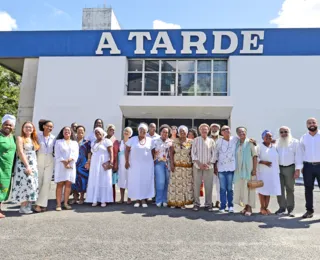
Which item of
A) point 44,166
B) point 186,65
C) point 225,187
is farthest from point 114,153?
point 186,65

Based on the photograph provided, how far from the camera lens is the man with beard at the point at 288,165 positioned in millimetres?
5230

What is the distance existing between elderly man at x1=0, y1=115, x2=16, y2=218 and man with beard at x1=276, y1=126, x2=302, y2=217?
4866 mm

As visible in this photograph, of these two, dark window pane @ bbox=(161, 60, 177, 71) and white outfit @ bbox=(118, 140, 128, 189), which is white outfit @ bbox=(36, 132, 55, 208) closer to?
white outfit @ bbox=(118, 140, 128, 189)

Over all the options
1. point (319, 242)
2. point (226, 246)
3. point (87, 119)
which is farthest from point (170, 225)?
point (87, 119)

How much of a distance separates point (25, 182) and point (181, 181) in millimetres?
2818

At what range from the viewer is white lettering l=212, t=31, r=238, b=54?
13164 millimetres

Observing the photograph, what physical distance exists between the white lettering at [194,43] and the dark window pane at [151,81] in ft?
5.91

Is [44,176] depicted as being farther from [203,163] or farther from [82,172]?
[203,163]

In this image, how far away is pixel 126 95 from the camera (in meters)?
13.5

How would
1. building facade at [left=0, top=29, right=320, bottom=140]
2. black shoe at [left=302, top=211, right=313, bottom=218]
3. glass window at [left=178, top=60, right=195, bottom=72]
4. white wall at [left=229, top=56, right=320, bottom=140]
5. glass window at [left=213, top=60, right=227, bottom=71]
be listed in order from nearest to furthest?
black shoe at [left=302, top=211, right=313, bottom=218] → white wall at [left=229, top=56, right=320, bottom=140] → building facade at [left=0, top=29, right=320, bottom=140] → glass window at [left=213, top=60, right=227, bottom=71] → glass window at [left=178, top=60, right=195, bottom=72]

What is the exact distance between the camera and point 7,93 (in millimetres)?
22266

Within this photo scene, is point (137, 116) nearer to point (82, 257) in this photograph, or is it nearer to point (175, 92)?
point (175, 92)

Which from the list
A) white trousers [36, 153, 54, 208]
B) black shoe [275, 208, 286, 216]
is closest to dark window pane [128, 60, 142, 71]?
white trousers [36, 153, 54, 208]

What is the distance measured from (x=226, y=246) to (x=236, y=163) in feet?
6.55
